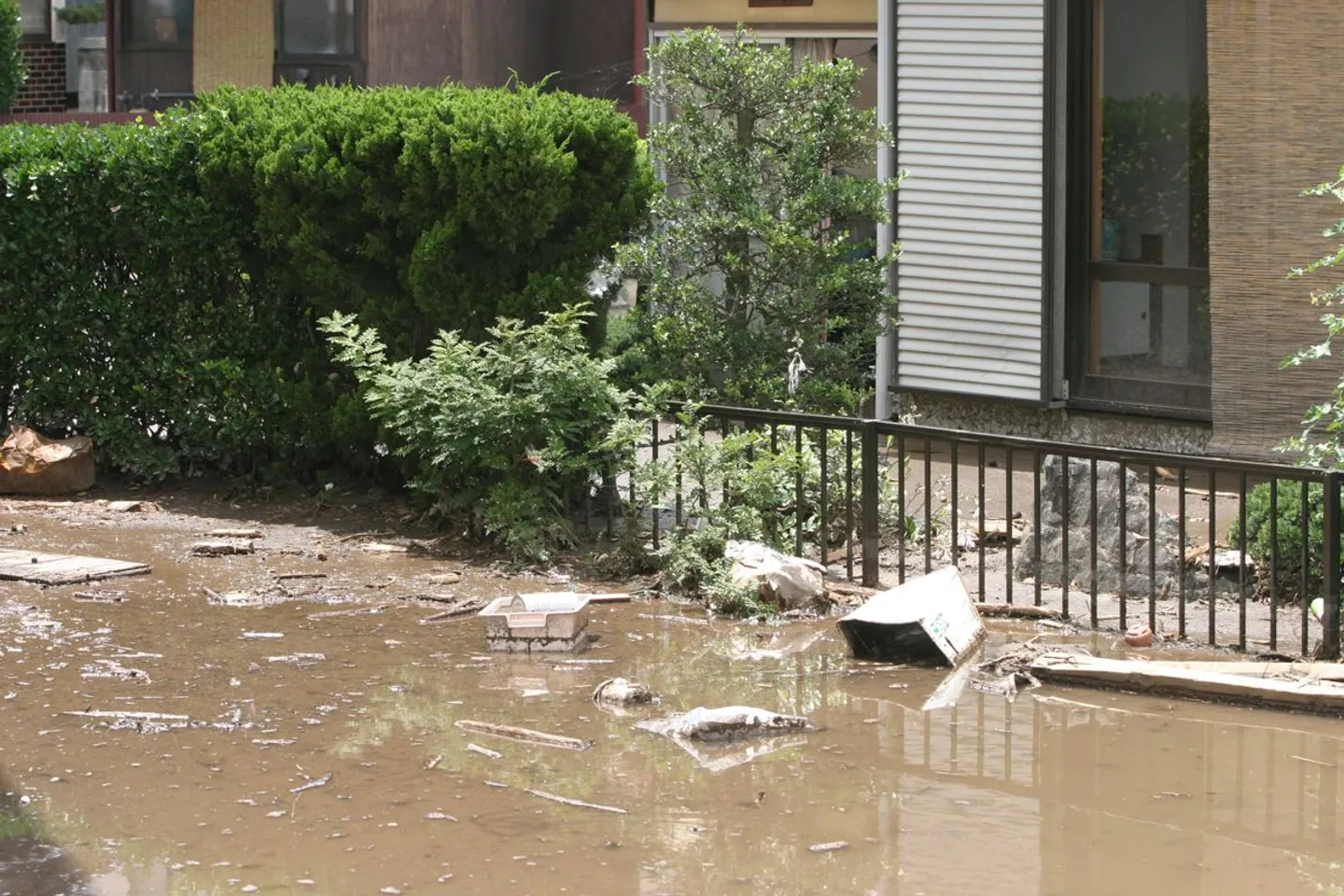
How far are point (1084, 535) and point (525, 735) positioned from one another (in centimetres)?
356

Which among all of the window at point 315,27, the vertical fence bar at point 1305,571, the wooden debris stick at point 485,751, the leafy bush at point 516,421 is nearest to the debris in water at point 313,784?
the wooden debris stick at point 485,751

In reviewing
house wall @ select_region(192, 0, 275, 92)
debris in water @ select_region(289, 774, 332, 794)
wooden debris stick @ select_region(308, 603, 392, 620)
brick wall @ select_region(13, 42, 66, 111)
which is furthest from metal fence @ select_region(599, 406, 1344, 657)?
brick wall @ select_region(13, 42, 66, 111)

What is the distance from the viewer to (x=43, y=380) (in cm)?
1109

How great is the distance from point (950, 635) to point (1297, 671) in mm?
1392

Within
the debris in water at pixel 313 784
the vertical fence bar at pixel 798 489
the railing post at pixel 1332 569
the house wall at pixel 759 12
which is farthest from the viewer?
the house wall at pixel 759 12

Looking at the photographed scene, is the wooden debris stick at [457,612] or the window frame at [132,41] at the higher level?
the window frame at [132,41]

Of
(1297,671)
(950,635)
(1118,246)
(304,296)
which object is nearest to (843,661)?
(950,635)

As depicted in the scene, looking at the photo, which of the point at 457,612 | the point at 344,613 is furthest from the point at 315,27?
the point at 457,612

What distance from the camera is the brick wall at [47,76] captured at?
83.4 ft

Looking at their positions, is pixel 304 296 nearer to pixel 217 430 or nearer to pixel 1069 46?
pixel 217 430

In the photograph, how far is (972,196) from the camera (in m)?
12.6

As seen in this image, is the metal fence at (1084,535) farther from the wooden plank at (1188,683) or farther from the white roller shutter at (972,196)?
the white roller shutter at (972,196)

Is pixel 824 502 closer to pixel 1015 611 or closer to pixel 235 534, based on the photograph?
pixel 1015 611

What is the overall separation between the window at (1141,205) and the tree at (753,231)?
8.18 feet
